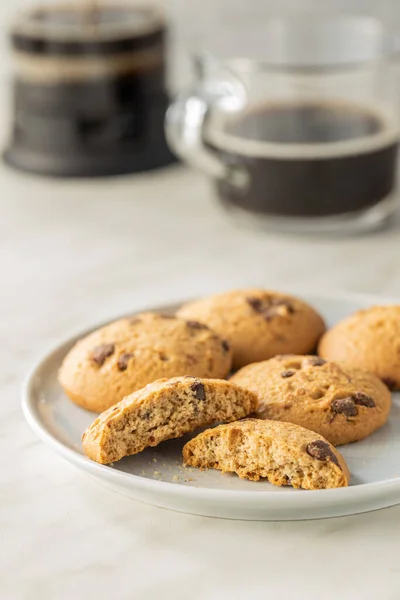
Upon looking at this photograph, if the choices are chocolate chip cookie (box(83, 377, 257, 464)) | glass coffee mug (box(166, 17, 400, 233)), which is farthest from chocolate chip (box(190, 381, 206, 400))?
glass coffee mug (box(166, 17, 400, 233))

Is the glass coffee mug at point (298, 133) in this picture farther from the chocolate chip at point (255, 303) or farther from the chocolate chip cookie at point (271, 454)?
the chocolate chip cookie at point (271, 454)

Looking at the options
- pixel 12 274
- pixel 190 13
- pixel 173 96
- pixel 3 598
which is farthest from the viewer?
pixel 190 13

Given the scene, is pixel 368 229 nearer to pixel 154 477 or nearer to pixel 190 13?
pixel 190 13

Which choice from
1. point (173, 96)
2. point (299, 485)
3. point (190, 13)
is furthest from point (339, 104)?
point (299, 485)

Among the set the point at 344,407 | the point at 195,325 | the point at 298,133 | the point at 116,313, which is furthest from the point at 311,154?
the point at 344,407

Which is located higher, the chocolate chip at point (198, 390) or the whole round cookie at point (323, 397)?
the chocolate chip at point (198, 390)

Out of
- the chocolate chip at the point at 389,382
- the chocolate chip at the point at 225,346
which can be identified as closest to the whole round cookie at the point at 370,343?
the chocolate chip at the point at 389,382

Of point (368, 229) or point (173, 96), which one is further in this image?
point (173, 96)
